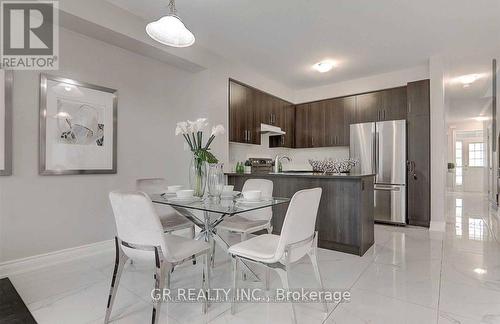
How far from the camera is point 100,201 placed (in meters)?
3.06

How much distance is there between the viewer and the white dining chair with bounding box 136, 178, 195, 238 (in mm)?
2562

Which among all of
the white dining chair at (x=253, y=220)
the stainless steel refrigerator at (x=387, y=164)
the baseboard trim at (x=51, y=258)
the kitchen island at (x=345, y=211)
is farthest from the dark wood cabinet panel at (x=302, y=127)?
the baseboard trim at (x=51, y=258)

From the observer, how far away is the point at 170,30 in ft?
6.64

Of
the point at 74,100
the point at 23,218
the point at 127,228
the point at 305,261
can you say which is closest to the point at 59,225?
the point at 23,218

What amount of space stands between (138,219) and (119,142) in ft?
6.58

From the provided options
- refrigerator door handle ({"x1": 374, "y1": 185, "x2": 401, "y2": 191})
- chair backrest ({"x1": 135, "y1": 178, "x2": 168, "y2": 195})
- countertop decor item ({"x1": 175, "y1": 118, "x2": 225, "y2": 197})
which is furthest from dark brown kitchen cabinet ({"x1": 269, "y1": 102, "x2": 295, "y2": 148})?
countertop decor item ({"x1": 175, "y1": 118, "x2": 225, "y2": 197})

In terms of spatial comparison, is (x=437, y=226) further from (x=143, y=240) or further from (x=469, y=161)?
(x=469, y=161)

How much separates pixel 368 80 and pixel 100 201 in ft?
16.2

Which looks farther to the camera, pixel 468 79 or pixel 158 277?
pixel 468 79

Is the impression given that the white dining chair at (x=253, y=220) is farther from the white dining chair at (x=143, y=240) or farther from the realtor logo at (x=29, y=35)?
the realtor logo at (x=29, y=35)

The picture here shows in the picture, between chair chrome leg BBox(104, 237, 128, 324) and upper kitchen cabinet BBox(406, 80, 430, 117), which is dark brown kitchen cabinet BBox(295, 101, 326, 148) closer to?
upper kitchen cabinet BBox(406, 80, 430, 117)

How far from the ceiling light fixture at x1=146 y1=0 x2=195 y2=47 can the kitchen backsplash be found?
8.60ft

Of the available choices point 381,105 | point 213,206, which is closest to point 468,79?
point 381,105

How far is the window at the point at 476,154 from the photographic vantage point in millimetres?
9250
